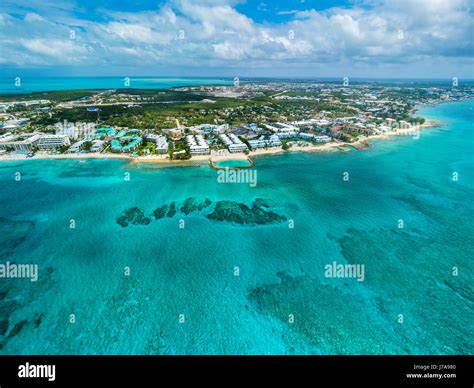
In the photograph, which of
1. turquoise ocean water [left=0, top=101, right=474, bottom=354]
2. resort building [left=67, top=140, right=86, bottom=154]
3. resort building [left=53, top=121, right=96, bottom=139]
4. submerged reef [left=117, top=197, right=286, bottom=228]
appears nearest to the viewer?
turquoise ocean water [left=0, top=101, right=474, bottom=354]

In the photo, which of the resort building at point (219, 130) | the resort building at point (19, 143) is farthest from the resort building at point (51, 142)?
the resort building at point (219, 130)

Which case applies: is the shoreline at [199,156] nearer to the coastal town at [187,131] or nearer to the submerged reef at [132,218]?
the coastal town at [187,131]

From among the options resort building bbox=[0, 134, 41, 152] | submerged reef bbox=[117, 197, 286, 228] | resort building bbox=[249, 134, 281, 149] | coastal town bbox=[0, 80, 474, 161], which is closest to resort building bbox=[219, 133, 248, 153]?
coastal town bbox=[0, 80, 474, 161]

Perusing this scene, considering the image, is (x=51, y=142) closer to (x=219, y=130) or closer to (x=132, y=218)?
(x=219, y=130)

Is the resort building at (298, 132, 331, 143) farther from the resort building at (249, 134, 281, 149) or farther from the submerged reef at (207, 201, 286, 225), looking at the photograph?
the submerged reef at (207, 201, 286, 225)

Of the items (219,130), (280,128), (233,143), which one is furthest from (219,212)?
(280,128)
